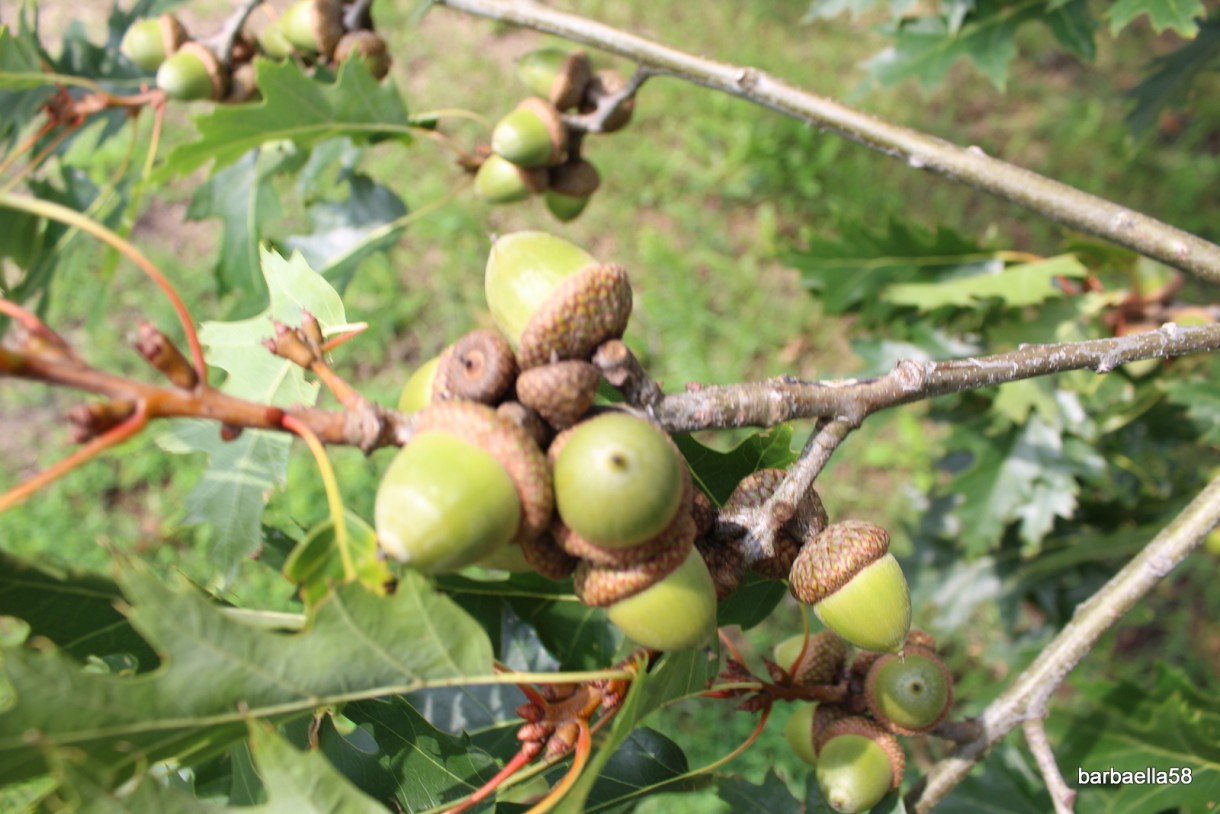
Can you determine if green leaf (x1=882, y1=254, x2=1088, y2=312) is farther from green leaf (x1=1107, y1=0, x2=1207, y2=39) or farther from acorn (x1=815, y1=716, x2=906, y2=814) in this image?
acorn (x1=815, y1=716, x2=906, y2=814)

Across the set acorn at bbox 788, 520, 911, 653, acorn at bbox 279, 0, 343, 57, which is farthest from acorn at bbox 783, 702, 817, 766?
acorn at bbox 279, 0, 343, 57

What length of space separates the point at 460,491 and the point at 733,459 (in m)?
0.68

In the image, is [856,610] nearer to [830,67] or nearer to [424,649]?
[424,649]

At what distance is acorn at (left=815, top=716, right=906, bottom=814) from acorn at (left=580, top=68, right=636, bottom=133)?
1587 millimetres

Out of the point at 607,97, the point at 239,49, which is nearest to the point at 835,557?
the point at 607,97

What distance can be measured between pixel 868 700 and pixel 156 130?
2.33 metres

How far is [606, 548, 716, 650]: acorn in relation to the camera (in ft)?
4.09

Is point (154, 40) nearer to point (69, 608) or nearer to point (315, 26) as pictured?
point (315, 26)

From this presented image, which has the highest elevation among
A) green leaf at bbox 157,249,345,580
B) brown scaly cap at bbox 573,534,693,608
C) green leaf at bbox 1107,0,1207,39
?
green leaf at bbox 1107,0,1207,39

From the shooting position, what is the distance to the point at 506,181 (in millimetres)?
2344

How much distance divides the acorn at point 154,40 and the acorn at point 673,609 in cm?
217

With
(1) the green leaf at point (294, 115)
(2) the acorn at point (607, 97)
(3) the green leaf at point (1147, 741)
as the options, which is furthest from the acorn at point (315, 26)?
(3) the green leaf at point (1147, 741)

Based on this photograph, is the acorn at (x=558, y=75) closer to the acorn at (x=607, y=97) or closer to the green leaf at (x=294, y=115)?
the acorn at (x=607, y=97)

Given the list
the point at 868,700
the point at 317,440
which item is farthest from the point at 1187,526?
the point at 317,440
